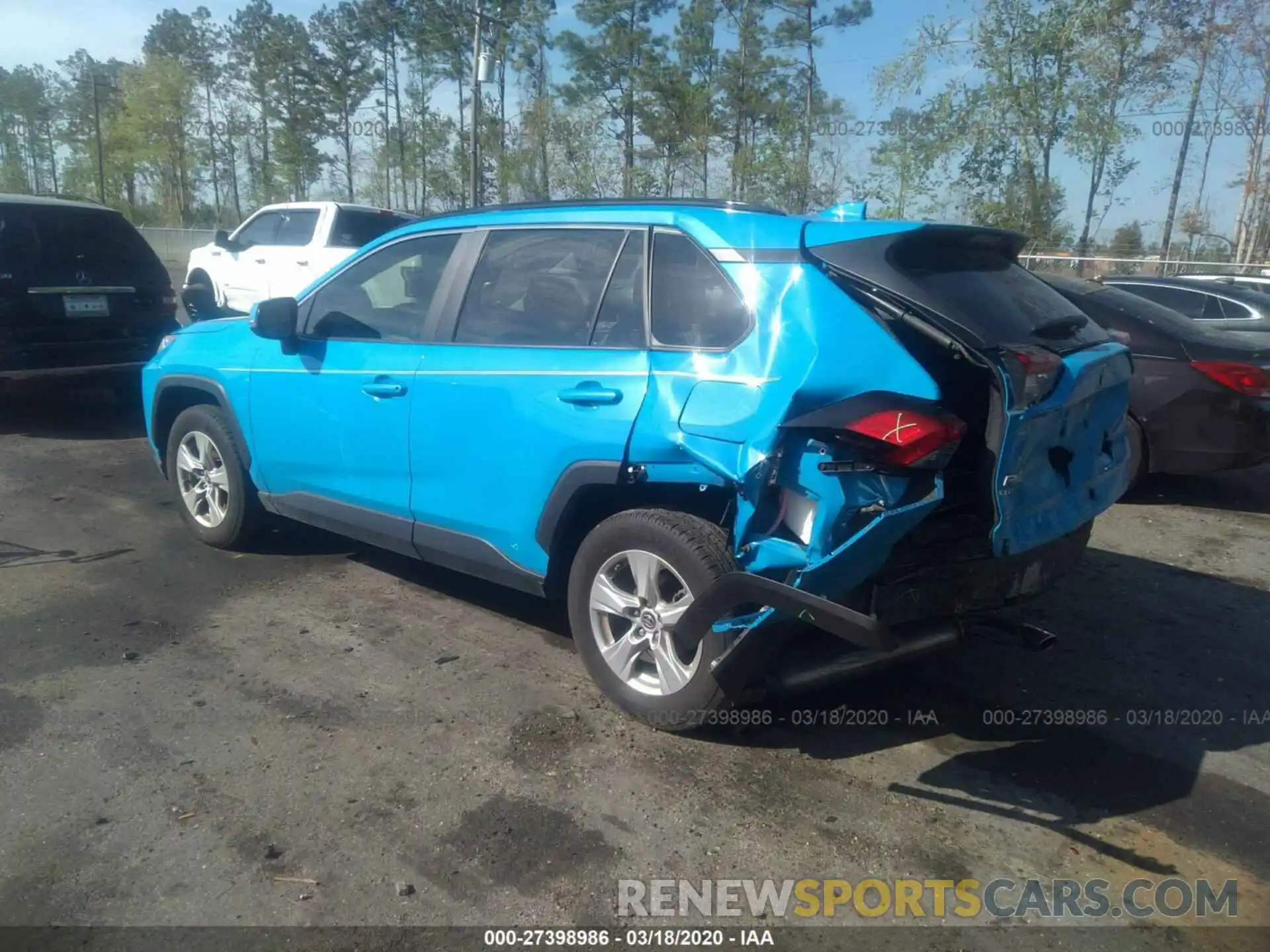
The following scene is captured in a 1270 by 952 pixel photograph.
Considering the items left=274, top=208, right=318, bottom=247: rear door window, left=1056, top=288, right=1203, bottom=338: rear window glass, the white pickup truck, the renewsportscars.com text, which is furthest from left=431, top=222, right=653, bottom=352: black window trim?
left=274, top=208, right=318, bottom=247: rear door window

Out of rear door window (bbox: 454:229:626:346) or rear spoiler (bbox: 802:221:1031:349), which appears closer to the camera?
rear spoiler (bbox: 802:221:1031:349)

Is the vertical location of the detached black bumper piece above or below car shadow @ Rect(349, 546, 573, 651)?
above

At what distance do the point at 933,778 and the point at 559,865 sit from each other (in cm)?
138

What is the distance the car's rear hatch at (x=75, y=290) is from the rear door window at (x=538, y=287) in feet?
18.1

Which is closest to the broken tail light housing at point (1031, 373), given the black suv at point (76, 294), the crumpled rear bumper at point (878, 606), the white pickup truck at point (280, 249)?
the crumpled rear bumper at point (878, 606)

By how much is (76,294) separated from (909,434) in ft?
25.5

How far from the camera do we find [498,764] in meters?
3.44

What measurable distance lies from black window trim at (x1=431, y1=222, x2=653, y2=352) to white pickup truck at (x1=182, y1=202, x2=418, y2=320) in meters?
8.20

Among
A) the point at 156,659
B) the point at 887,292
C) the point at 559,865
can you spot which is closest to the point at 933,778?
the point at 559,865

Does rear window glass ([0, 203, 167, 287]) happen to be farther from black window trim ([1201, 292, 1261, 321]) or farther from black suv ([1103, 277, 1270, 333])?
black window trim ([1201, 292, 1261, 321])

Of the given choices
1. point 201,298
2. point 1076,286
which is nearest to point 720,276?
point 1076,286

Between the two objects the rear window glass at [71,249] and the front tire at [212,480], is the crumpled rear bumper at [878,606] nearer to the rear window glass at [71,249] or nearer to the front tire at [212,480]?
the front tire at [212,480]

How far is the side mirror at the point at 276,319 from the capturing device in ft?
15.9

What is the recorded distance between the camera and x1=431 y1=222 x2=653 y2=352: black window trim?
12.3ft
